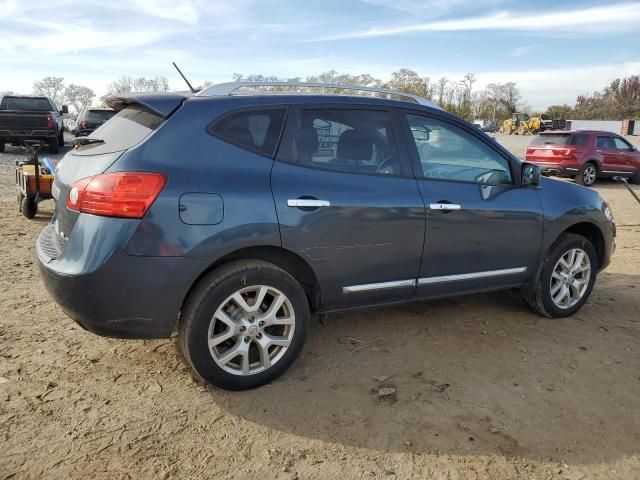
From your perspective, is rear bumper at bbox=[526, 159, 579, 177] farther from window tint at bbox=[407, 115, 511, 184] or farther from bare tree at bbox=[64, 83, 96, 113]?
bare tree at bbox=[64, 83, 96, 113]

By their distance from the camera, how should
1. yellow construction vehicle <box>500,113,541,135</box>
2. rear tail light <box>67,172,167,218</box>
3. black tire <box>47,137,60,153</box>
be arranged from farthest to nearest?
yellow construction vehicle <box>500,113,541,135</box>
black tire <box>47,137,60,153</box>
rear tail light <box>67,172,167,218</box>

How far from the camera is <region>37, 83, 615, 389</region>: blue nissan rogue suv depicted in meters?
2.88

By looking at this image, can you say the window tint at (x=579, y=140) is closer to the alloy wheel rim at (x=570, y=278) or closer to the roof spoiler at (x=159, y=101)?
the alloy wheel rim at (x=570, y=278)

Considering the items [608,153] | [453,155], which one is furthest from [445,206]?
[608,153]

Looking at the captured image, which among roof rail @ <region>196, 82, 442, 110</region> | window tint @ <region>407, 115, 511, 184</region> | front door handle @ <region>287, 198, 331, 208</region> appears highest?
roof rail @ <region>196, 82, 442, 110</region>

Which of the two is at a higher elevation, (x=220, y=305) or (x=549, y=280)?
(x=220, y=305)

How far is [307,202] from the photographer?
3230 mm

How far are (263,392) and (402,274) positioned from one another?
47.7 inches

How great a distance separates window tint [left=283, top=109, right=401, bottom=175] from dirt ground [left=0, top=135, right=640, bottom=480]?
131cm

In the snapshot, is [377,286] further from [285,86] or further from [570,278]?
[570,278]

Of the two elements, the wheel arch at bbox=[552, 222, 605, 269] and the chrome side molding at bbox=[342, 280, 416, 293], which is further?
the wheel arch at bbox=[552, 222, 605, 269]

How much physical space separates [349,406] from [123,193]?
5.60 feet

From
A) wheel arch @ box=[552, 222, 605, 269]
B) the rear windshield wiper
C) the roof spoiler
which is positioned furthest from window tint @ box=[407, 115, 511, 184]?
the rear windshield wiper

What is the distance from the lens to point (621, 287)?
5.63 m
